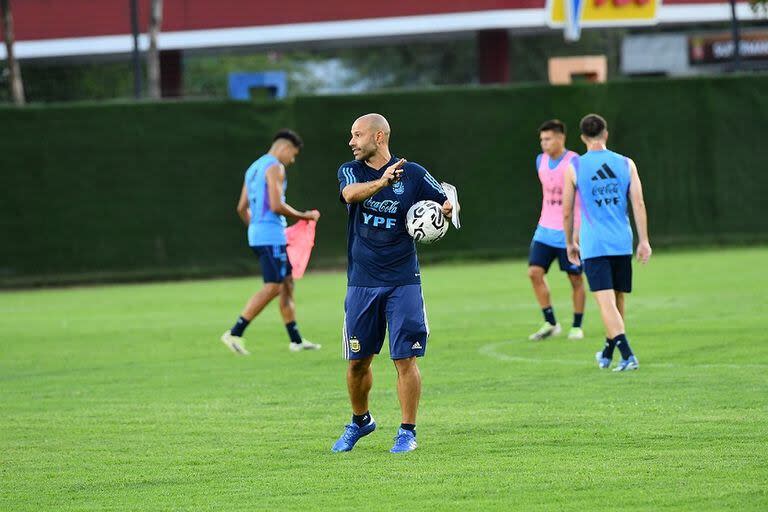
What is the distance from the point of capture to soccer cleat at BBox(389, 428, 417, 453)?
862 centimetres

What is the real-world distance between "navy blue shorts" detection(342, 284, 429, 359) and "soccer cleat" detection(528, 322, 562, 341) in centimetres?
586

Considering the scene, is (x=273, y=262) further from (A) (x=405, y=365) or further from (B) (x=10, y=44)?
(B) (x=10, y=44)

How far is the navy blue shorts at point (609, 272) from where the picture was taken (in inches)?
466

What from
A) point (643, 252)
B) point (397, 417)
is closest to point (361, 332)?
point (397, 417)

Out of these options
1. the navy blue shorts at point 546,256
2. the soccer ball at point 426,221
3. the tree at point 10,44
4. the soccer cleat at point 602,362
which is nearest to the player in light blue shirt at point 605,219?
the soccer cleat at point 602,362

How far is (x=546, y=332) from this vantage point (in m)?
14.5

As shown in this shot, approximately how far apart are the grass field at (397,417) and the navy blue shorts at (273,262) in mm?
749

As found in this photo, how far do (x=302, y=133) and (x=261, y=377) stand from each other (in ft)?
38.8

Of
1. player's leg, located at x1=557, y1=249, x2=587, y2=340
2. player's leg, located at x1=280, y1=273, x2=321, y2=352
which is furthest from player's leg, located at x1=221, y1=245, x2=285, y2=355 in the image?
player's leg, located at x1=557, y1=249, x2=587, y2=340

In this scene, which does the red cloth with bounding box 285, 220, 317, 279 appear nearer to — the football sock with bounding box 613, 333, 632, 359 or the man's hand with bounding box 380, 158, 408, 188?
the football sock with bounding box 613, 333, 632, 359

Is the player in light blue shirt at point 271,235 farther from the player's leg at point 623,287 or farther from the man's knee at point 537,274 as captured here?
the player's leg at point 623,287

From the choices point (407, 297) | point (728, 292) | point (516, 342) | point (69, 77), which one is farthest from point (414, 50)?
point (407, 297)

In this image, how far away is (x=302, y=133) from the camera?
23.8m

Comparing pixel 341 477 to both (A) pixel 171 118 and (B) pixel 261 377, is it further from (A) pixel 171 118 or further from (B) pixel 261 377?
(A) pixel 171 118
